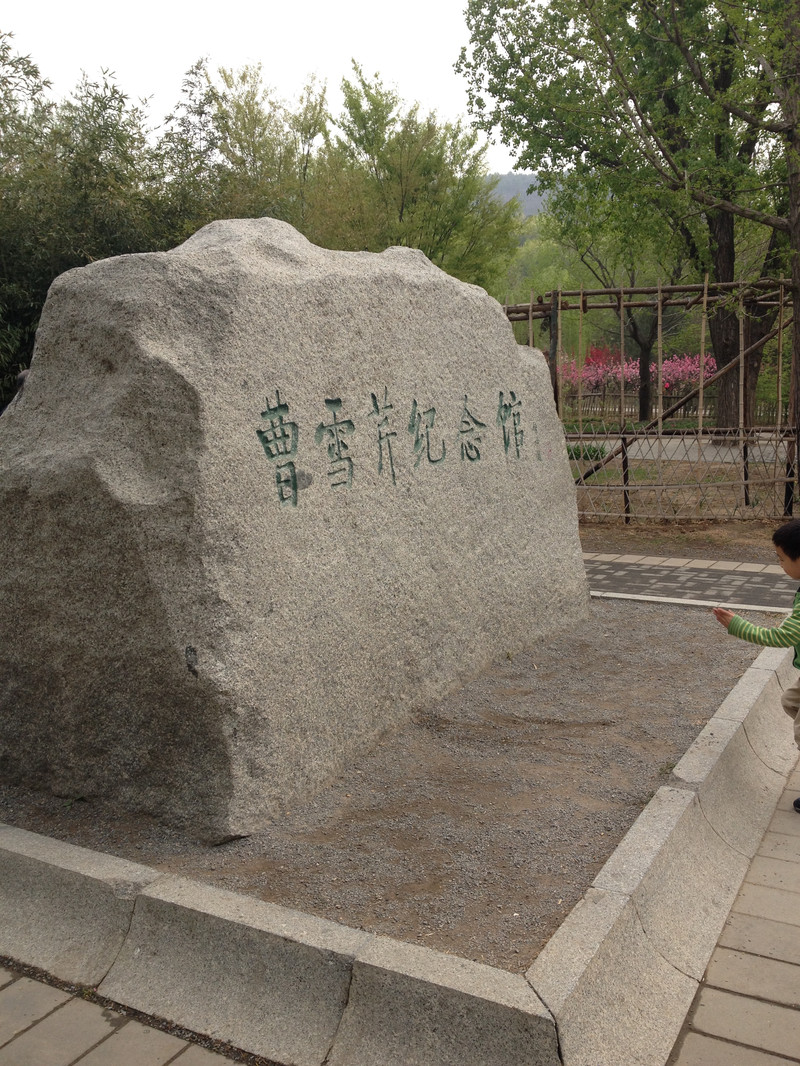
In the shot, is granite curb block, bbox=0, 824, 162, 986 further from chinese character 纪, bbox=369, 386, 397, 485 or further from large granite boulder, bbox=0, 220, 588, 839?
chinese character 纪, bbox=369, 386, 397, 485

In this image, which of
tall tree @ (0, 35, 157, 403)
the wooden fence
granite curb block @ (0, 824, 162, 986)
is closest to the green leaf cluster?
tall tree @ (0, 35, 157, 403)

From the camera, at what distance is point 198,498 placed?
2.91 metres

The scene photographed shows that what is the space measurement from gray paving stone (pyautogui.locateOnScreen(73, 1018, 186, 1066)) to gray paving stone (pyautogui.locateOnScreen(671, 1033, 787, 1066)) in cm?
124

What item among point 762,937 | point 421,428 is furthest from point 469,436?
point 762,937

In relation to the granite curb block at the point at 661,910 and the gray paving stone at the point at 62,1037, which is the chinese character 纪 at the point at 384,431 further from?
the gray paving stone at the point at 62,1037

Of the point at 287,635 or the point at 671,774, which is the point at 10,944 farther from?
the point at 671,774

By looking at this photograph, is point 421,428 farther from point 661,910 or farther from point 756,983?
point 756,983

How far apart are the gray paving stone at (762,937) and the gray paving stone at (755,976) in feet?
0.12

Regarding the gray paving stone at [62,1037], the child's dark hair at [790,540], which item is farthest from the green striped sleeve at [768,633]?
the gray paving stone at [62,1037]

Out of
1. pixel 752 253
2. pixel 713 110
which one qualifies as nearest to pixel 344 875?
pixel 713 110

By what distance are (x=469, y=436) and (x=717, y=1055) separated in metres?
3.03

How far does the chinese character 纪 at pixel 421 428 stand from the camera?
13.6 ft

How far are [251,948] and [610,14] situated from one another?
37.6ft

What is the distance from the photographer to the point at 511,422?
5117mm
